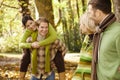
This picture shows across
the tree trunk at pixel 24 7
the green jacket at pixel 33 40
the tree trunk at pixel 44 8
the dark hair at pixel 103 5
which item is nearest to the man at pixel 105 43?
the dark hair at pixel 103 5

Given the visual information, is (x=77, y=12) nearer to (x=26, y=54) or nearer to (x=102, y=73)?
(x=26, y=54)

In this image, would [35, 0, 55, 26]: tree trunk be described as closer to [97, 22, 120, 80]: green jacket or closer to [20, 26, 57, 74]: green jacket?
[20, 26, 57, 74]: green jacket

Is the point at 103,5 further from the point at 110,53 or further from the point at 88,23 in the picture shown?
the point at 110,53

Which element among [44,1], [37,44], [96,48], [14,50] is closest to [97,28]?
[96,48]

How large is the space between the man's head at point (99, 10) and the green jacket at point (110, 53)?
5.7 inches

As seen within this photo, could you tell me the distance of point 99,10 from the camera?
3.64 meters

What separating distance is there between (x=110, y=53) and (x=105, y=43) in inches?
4.5

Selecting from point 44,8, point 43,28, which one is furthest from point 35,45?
point 44,8

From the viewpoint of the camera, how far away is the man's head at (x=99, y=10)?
11.9ft

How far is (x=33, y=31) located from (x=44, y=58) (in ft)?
1.97

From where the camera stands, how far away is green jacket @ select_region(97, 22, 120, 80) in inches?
136

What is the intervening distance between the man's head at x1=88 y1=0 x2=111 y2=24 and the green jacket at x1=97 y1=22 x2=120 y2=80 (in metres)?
0.14

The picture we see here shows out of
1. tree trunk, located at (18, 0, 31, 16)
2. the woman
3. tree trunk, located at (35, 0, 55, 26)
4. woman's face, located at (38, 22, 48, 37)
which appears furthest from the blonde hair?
tree trunk, located at (18, 0, 31, 16)

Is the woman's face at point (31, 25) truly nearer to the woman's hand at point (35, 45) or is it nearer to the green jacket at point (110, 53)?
the woman's hand at point (35, 45)
